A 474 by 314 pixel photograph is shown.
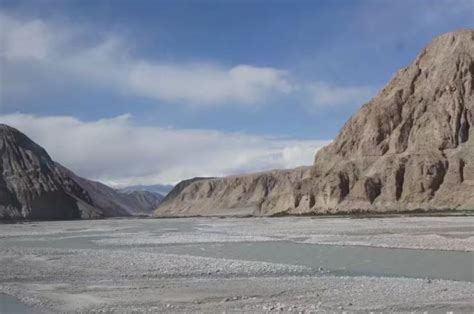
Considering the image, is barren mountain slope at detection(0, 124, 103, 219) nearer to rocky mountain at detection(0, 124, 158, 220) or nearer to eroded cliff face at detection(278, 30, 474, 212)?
rocky mountain at detection(0, 124, 158, 220)

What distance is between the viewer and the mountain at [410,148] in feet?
320

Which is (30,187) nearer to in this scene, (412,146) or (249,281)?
(412,146)

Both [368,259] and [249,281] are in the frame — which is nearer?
[249,281]

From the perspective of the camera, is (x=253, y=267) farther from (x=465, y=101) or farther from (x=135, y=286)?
(x=465, y=101)

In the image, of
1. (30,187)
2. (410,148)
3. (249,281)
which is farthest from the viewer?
(30,187)

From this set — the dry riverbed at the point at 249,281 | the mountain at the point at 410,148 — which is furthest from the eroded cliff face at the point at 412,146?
the dry riverbed at the point at 249,281

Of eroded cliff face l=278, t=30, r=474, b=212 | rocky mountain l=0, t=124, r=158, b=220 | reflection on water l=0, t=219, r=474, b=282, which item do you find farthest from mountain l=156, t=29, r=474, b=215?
rocky mountain l=0, t=124, r=158, b=220

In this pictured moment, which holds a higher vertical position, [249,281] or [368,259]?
[249,281]

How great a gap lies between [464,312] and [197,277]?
31.6ft

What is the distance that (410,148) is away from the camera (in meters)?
110

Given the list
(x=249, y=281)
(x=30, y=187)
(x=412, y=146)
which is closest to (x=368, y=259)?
(x=249, y=281)

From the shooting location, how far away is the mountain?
9769cm

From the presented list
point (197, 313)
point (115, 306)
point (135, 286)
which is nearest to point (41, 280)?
point (135, 286)

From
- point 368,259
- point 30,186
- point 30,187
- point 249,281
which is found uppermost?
point 30,186
